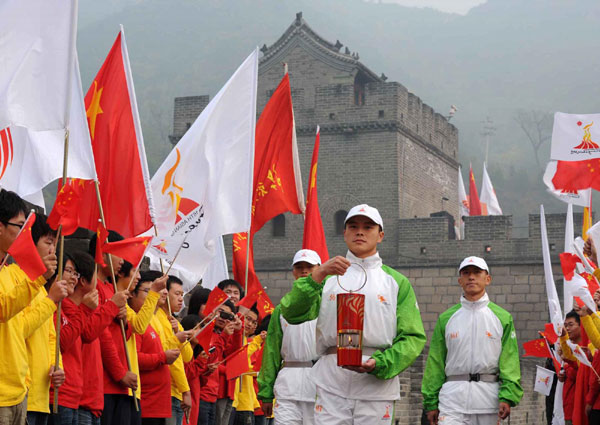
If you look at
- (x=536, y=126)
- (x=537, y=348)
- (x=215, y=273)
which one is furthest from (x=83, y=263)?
(x=536, y=126)

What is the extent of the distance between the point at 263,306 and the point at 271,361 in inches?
132

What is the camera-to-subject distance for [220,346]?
444 inches

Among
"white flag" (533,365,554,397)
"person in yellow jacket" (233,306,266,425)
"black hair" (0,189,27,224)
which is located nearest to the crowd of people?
"black hair" (0,189,27,224)

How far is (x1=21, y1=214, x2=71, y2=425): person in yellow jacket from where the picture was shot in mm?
6879

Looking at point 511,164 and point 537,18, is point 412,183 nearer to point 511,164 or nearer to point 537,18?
point 511,164

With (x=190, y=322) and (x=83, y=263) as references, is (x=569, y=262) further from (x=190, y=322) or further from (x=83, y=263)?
(x=83, y=263)

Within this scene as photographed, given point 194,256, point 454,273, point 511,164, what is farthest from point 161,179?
point 511,164

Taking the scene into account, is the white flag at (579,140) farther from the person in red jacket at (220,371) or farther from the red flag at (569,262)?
the person in red jacket at (220,371)

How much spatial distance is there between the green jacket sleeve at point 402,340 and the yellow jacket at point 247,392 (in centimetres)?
510

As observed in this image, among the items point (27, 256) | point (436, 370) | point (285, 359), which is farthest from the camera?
point (285, 359)

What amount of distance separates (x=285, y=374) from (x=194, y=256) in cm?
151

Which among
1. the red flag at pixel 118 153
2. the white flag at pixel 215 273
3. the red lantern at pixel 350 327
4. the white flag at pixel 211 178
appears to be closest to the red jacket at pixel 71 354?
the red flag at pixel 118 153

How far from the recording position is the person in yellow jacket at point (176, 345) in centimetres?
962

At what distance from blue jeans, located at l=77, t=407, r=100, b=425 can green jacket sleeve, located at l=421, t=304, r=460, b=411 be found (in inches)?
106
